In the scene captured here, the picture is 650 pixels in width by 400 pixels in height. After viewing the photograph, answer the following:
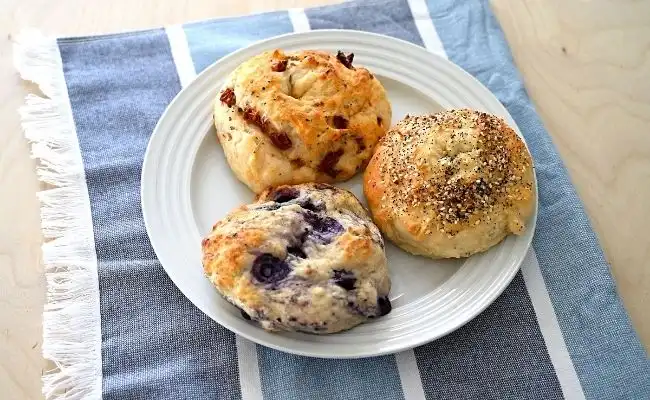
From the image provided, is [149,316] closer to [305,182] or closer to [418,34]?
[305,182]

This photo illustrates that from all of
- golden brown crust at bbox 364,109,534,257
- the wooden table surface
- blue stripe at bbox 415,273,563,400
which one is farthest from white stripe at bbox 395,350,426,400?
the wooden table surface

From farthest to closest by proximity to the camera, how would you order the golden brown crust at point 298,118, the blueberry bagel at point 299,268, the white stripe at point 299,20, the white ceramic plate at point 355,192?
the white stripe at point 299,20 < the golden brown crust at point 298,118 < the white ceramic plate at point 355,192 < the blueberry bagel at point 299,268

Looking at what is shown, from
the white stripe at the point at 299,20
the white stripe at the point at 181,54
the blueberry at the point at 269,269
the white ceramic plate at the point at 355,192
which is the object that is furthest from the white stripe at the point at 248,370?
the white stripe at the point at 299,20

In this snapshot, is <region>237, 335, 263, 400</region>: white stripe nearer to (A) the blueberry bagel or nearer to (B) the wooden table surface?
(A) the blueberry bagel

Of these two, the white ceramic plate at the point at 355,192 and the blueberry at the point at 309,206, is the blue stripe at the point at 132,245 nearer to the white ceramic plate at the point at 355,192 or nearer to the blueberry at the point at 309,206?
the white ceramic plate at the point at 355,192

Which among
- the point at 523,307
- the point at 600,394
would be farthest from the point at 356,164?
the point at 600,394

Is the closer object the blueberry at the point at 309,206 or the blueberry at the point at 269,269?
the blueberry at the point at 269,269

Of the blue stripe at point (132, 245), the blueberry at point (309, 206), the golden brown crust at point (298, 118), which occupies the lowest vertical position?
the blue stripe at point (132, 245)
